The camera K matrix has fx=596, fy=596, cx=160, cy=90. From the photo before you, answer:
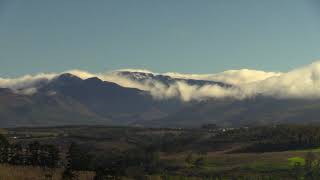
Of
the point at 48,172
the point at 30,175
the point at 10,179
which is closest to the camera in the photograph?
the point at 10,179

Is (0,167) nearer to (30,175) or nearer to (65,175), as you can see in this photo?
(30,175)

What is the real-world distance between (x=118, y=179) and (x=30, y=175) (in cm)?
3027

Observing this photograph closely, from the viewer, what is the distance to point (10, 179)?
526 feet

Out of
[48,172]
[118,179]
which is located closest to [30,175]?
[48,172]

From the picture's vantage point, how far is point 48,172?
623 feet

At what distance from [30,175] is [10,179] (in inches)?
655

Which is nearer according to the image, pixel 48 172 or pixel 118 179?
pixel 118 179

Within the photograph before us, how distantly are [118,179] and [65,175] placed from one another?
1501cm

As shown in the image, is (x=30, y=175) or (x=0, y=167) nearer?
(x=30, y=175)

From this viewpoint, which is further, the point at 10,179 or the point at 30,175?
the point at 30,175

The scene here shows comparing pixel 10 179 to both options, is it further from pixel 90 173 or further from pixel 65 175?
pixel 90 173

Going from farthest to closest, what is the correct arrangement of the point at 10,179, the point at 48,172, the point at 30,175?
the point at 48,172 < the point at 30,175 < the point at 10,179

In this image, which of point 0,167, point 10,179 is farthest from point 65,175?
point 0,167

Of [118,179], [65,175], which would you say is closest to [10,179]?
[65,175]
